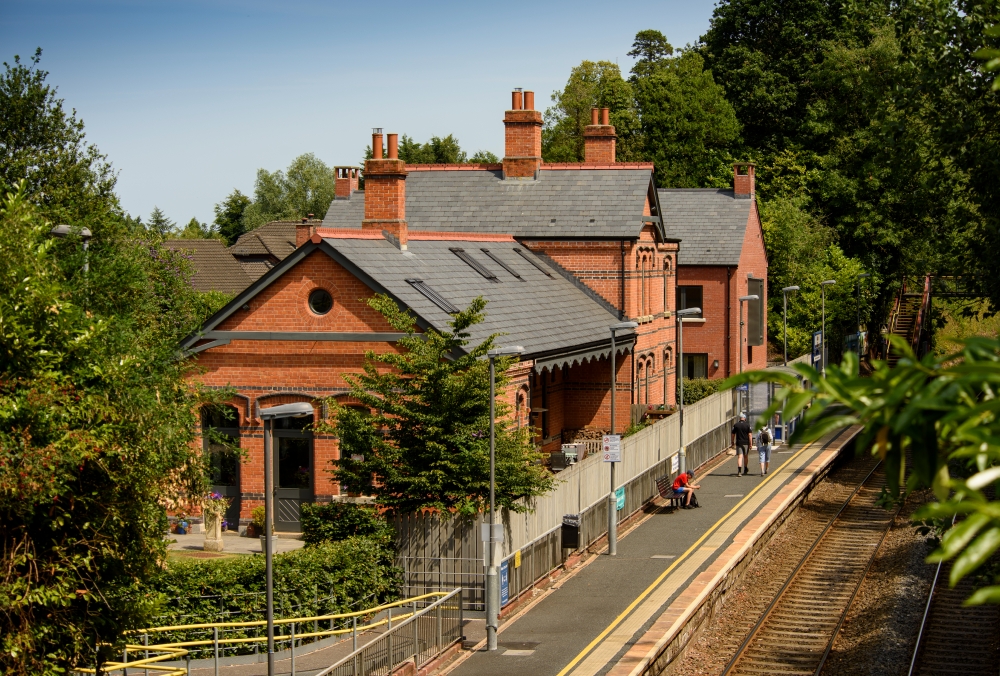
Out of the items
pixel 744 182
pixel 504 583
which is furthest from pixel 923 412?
pixel 744 182

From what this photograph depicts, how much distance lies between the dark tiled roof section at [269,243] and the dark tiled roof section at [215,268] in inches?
139

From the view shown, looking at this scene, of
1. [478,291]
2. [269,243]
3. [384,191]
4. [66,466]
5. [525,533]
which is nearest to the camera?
[66,466]

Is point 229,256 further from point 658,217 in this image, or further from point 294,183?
point 294,183

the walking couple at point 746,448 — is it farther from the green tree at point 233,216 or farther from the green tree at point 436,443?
the green tree at point 233,216

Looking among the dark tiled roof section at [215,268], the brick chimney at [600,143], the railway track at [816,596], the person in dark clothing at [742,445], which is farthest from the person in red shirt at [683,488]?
the dark tiled roof section at [215,268]

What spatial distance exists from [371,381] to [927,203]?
16.8 m

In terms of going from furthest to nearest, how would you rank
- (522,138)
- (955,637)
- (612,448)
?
(522,138), (612,448), (955,637)

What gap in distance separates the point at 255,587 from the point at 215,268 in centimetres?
4786

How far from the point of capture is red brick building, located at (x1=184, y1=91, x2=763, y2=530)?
27.1 meters

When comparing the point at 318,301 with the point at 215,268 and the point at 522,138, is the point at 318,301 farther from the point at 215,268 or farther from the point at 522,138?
the point at 215,268

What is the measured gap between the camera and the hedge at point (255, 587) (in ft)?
59.9

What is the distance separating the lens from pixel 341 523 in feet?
69.3

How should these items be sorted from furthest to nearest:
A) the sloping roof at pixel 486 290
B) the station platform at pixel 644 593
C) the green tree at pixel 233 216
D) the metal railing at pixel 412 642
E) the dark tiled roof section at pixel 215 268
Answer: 1. the green tree at pixel 233 216
2. the dark tiled roof section at pixel 215 268
3. the sloping roof at pixel 486 290
4. the station platform at pixel 644 593
5. the metal railing at pixel 412 642

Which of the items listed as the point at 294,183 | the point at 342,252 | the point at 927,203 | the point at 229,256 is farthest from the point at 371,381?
the point at 294,183
